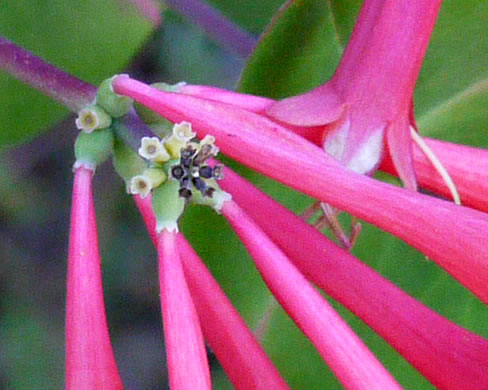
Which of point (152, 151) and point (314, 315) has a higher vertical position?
point (152, 151)

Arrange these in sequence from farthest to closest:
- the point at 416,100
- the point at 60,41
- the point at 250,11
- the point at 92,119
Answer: the point at 250,11
the point at 60,41
the point at 416,100
the point at 92,119

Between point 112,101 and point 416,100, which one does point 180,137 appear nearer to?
point 112,101

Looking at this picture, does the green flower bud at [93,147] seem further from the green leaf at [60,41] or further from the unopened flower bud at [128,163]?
the green leaf at [60,41]

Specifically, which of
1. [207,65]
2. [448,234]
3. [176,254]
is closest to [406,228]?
[448,234]

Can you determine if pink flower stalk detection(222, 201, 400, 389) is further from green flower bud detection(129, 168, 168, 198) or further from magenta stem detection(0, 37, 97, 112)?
magenta stem detection(0, 37, 97, 112)

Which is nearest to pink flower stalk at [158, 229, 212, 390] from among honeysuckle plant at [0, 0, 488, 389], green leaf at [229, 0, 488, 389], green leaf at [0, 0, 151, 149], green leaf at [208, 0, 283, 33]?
honeysuckle plant at [0, 0, 488, 389]

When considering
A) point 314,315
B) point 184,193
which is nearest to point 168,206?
point 184,193

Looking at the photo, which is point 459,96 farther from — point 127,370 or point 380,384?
point 127,370

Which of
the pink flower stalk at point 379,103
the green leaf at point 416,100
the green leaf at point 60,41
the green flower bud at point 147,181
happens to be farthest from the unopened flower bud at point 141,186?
the green leaf at point 60,41
